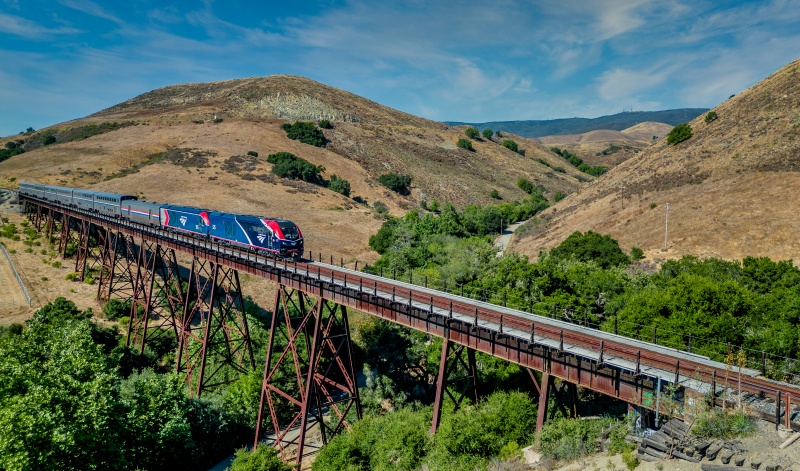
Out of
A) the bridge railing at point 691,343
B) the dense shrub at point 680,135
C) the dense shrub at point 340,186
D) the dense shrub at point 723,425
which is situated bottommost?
the bridge railing at point 691,343

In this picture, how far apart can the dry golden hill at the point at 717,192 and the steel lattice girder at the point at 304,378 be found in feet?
123

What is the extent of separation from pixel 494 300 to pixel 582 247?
822 inches

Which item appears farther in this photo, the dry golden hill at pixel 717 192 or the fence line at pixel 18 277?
the dry golden hill at pixel 717 192

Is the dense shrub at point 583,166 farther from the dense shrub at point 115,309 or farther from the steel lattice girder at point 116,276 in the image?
the dense shrub at point 115,309

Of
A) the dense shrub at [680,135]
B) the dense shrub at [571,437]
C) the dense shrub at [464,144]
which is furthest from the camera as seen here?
the dense shrub at [464,144]

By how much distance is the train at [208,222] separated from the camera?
30797 mm

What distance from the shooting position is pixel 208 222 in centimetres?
3556

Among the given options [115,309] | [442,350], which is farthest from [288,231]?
[115,309]

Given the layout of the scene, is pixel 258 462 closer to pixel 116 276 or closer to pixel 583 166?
pixel 116 276

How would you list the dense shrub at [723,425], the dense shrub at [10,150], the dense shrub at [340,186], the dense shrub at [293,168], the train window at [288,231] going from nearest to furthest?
the dense shrub at [723,425], the train window at [288,231], the dense shrub at [293,168], the dense shrub at [340,186], the dense shrub at [10,150]

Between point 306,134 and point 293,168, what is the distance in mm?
24282

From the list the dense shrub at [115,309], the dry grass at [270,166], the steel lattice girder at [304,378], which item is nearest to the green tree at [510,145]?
the dry grass at [270,166]

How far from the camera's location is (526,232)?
72.8m

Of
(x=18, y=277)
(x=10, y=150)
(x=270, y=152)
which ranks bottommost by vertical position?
(x=18, y=277)
